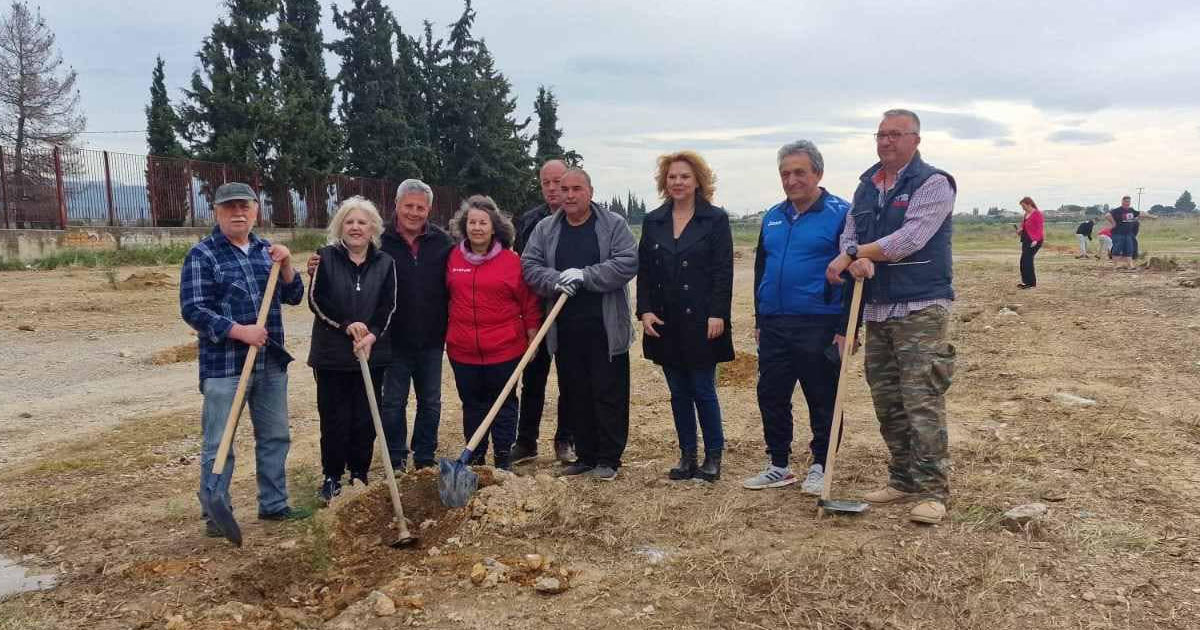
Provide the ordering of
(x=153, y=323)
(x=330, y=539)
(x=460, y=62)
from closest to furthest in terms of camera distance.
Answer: (x=330, y=539) → (x=153, y=323) → (x=460, y=62)

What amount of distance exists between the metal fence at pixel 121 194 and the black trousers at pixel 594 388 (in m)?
15.4

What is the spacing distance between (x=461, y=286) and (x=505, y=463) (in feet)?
3.75

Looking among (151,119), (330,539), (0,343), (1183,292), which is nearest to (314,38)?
(151,119)

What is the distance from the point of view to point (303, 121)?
81.5 ft

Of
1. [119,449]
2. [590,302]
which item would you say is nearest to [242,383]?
[590,302]

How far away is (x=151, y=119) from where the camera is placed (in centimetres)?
2553

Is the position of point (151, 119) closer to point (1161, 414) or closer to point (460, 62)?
point (460, 62)

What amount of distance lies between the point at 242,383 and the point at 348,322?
0.70 metres

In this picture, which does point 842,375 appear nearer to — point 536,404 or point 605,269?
point 605,269

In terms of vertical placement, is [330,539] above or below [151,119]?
below

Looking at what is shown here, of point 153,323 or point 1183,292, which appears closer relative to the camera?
point 153,323

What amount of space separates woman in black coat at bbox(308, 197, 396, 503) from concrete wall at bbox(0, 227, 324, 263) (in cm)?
1437

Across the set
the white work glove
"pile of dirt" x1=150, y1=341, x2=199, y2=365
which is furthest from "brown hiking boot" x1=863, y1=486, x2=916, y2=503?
"pile of dirt" x1=150, y1=341, x2=199, y2=365

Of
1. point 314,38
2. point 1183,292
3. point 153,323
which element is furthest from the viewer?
point 314,38
